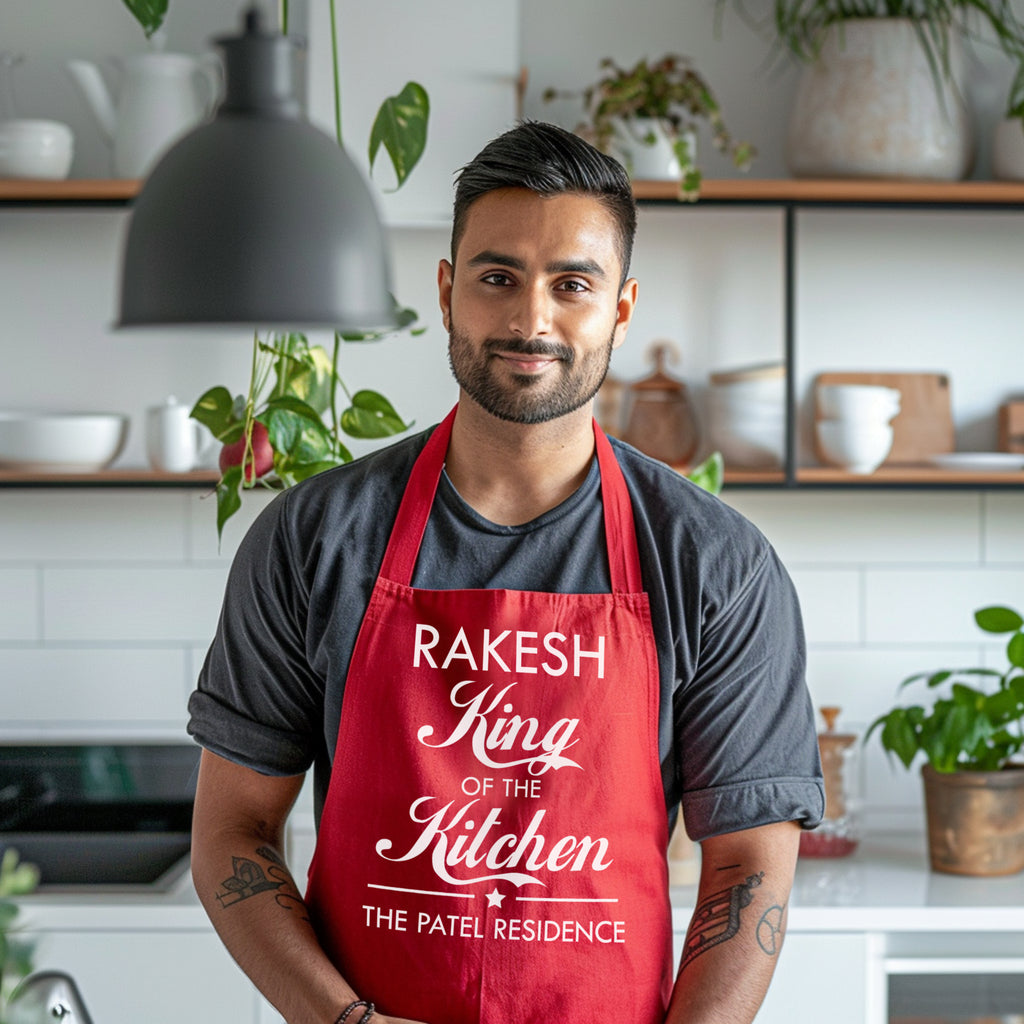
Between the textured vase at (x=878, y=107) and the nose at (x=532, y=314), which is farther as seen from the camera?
the textured vase at (x=878, y=107)

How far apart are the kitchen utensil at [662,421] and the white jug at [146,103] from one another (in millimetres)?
952

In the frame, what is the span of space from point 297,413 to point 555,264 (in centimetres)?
55

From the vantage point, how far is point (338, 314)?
94cm

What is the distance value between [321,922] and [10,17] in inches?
78.3

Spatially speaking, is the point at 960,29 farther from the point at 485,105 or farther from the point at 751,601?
the point at 751,601

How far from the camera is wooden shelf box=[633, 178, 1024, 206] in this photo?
91.6 inches

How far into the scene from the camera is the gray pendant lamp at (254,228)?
0.92 m

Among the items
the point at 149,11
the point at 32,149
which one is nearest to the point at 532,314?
the point at 149,11

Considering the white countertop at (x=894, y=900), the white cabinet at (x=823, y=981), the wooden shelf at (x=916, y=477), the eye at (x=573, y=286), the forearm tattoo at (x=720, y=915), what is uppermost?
the eye at (x=573, y=286)

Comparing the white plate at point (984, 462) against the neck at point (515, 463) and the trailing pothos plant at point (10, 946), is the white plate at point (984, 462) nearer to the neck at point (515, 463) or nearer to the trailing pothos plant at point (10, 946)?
the neck at point (515, 463)

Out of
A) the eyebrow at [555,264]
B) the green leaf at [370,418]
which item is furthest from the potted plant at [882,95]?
the eyebrow at [555,264]

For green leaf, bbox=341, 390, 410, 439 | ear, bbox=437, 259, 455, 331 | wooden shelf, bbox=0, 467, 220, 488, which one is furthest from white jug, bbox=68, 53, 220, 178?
ear, bbox=437, 259, 455, 331

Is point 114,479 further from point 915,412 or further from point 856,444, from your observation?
point 915,412

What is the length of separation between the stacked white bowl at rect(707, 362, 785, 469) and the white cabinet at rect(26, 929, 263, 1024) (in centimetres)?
127
